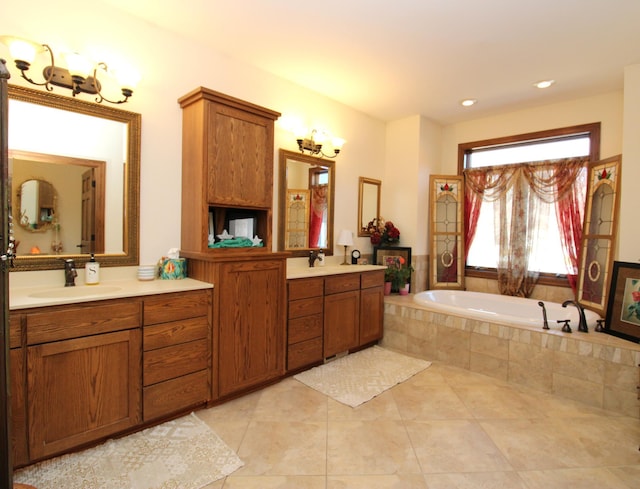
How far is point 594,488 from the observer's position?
1691 mm

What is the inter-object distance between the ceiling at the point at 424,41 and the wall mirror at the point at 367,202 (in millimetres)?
1054

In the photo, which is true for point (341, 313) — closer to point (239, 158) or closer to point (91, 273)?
point (239, 158)

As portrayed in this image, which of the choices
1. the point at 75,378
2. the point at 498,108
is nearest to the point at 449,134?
the point at 498,108

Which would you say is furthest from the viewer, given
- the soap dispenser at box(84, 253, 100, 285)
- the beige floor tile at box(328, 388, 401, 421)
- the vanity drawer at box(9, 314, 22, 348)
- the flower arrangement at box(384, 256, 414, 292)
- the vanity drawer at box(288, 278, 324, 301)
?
the flower arrangement at box(384, 256, 414, 292)

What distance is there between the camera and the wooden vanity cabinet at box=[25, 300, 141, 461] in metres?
1.68

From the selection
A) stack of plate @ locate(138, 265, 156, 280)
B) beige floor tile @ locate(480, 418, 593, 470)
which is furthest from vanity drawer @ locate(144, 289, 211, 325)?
beige floor tile @ locate(480, 418, 593, 470)

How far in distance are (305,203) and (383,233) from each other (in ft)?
4.02

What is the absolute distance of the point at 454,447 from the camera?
6.57ft

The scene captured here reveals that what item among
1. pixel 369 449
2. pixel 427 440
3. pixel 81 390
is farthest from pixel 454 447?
pixel 81 390

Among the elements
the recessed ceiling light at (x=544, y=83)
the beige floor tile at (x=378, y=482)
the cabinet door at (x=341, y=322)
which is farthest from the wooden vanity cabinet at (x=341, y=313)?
the recessed ceiling light at (x=544, y=83)

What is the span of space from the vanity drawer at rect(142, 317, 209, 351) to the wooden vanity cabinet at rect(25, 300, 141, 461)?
59 millimetres

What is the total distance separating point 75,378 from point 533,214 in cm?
438

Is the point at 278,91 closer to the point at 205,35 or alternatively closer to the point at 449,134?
the point at 205,35

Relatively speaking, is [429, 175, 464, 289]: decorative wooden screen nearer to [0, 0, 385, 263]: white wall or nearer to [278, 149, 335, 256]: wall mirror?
[278, 149, 335, 256]: wall mirror
